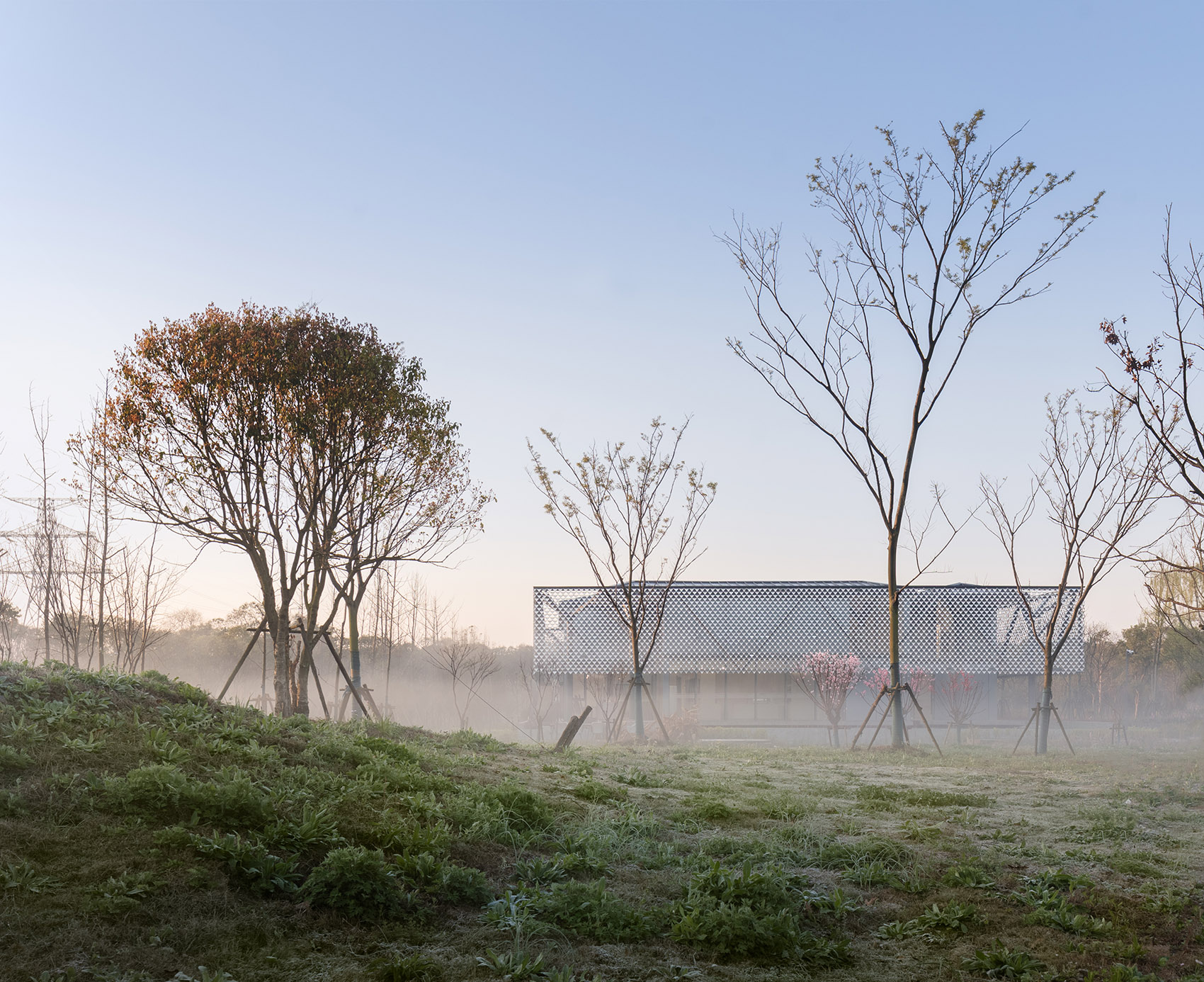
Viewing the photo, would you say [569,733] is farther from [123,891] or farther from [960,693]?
[960,693]

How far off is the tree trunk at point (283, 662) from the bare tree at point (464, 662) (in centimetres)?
981

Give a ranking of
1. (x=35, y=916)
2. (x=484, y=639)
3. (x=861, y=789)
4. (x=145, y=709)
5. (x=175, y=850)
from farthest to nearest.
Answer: (x=484, y=639), (x=861, y=789), (x=145, y=709), (x=175, y=850), (x=35, y=916)

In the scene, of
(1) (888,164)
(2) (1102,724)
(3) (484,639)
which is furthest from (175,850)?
(2) (1102,724)

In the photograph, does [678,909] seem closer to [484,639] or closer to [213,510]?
[213,510]

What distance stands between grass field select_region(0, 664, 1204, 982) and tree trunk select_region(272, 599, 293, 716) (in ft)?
12.0

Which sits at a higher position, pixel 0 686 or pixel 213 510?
pixel 213 510

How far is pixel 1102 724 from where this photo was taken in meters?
25.2

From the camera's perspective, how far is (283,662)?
32.1ft

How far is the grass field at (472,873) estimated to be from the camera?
3240 millimetres

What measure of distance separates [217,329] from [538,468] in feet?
25.6

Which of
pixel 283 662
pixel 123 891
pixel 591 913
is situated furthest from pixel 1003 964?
pixel 283 662

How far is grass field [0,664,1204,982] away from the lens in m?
3.24

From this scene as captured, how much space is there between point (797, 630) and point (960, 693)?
221 inches

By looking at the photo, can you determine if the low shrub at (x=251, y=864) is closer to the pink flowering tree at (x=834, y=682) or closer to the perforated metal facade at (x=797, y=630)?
the pink flowering tree at (x=834, y=682)
